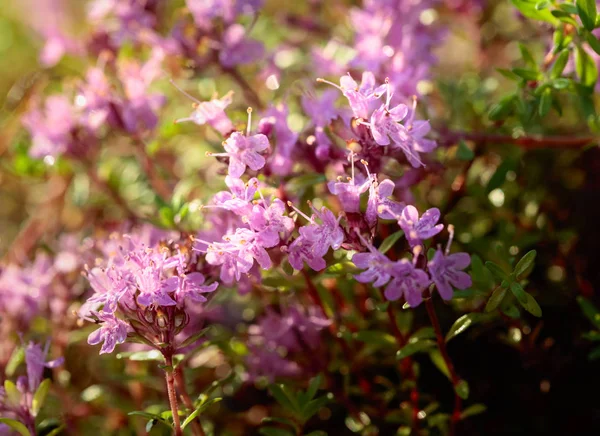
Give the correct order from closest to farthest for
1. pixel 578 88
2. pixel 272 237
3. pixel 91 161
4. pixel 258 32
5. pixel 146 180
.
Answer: pixel 272 237, pixel 578 88, pixel 91 161, pixel 146 180, pixel 258 32

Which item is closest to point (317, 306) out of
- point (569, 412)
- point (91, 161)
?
point (569, 412)

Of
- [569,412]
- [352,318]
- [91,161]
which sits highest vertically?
[91,161]

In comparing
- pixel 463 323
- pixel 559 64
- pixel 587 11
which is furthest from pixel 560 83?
pixel 463 323

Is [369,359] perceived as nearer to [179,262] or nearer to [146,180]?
[179,262]

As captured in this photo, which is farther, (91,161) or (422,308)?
(91,161)

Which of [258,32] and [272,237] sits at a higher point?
[272,237]

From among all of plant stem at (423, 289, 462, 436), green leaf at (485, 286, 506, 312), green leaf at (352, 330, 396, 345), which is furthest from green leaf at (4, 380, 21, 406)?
green leaf at (485, 286, 506, 312)

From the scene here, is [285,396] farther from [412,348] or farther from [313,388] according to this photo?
[412,348]
